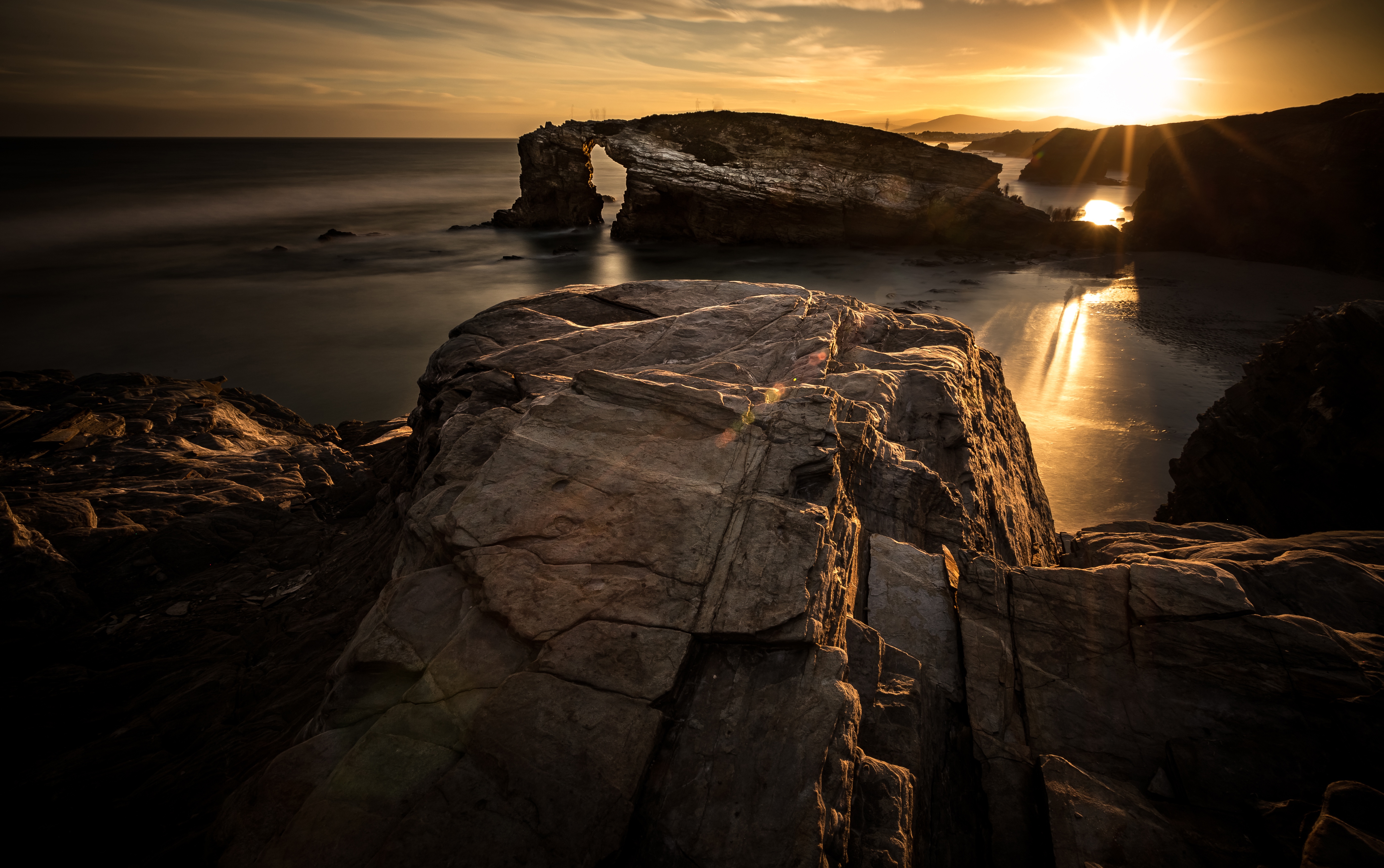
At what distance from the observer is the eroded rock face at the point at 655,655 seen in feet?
10.3

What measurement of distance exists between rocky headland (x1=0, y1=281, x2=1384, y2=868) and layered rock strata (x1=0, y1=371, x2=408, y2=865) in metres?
0.04

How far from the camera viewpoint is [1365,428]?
7879 millimetres

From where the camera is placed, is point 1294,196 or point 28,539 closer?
point 28,539

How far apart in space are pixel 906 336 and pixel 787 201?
3303cm

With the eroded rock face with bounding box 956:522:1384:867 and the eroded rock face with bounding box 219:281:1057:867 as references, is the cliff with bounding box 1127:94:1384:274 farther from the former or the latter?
the eroded rock face with bounding box 219:281:1057:867

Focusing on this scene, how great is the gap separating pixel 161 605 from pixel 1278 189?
47.8 meters

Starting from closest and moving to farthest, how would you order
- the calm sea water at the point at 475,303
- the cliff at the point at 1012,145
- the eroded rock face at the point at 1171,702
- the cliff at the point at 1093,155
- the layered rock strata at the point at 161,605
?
the eroded rock face at the point at 1171,702, the layered rock strata at the point at 161,605, the calm sea water at the point at 475,303, the cliff at the point at 1093,155, the cliff at the point at 1012,145

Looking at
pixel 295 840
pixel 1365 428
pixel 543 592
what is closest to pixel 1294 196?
pixel 1365 428

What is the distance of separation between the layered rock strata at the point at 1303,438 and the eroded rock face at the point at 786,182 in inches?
1287

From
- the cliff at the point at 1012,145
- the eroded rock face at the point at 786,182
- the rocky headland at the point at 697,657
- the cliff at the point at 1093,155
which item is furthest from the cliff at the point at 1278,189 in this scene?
the cliff at the point at 1012,145

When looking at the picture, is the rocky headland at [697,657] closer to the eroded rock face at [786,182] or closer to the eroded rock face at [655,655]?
the eroded rock face at [655,655]

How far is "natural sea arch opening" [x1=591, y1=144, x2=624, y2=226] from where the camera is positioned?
56.1 m

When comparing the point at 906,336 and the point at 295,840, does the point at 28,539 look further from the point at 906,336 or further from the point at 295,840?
the point at 906,336

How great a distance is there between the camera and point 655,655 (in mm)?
3750
